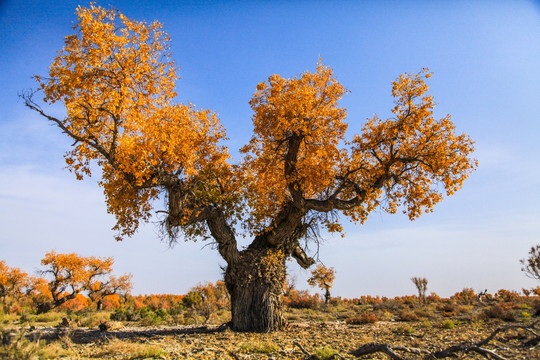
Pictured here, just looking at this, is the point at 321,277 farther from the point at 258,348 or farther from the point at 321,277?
the point at 258,348

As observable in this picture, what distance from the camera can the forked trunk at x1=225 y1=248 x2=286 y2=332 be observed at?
13.2 meters

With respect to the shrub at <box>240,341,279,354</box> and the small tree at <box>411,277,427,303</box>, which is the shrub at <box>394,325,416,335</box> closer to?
the shrub at <box>240,341,279,354</box>

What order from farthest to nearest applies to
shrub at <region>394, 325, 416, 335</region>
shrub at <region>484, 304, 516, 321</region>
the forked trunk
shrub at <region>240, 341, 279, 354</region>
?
shrub at <region>484, 304, 516, 321</region> → the forked trunk → shrub at <region>394, 325, 416, 335</region> → shrub at <region>240, 341, 279, 354</region>

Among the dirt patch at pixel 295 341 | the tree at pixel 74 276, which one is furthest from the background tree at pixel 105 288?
the dirt patch at pixel 295 341

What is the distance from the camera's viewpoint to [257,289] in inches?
539

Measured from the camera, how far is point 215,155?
49.7 ft

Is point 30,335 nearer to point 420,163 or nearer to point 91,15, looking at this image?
point 91,15

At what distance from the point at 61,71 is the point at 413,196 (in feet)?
42.6

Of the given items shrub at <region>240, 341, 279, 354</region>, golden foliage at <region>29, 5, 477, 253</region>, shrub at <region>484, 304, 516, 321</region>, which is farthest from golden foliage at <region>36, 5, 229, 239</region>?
shrub at <region>484, 304, 516, 321</region>

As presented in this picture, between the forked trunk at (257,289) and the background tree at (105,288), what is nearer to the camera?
the forked trunk at (257,289)

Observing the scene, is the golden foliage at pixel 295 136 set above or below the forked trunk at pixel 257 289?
above

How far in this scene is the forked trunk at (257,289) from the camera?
13.2 m

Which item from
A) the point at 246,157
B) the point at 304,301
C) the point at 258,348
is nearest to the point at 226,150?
the point at 246,157

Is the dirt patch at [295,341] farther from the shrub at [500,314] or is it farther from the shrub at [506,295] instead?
the shrub at [506,295]
